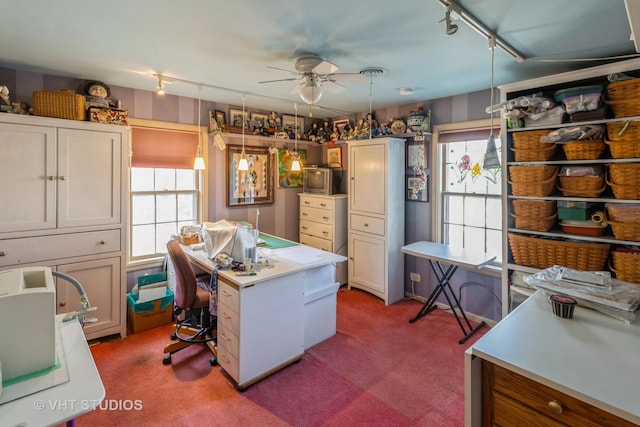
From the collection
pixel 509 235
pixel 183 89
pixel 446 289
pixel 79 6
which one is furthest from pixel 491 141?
pixel 183 89

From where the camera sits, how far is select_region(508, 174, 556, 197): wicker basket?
2258 mm

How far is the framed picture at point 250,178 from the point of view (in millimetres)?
4090

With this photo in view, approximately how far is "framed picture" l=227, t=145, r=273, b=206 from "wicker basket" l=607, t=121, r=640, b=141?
11.5 feet

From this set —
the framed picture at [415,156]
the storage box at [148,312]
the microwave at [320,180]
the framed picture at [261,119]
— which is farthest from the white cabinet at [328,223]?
the storage box at [148,312]

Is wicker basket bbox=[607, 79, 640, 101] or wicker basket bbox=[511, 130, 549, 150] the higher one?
wicker basket bbox=[607, 79, 640, 101]

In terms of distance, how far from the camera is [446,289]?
145 inches

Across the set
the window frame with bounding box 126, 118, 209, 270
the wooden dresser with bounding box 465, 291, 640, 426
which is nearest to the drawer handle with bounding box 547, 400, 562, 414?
the wooden dresser with bounding box 465, 291, 640, 426

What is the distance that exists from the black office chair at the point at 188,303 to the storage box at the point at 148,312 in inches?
16.3

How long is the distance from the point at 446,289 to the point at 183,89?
3623 mm

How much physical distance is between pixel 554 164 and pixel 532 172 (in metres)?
0.15

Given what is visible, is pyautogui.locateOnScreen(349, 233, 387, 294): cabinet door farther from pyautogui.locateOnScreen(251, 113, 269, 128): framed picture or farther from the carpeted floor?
pyautogui.locateOnScreen(251, 113, 269, 128): framed picture

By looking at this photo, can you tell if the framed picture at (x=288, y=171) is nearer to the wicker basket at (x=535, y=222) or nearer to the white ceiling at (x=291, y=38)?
the white ceiling at (x=291, y=38)

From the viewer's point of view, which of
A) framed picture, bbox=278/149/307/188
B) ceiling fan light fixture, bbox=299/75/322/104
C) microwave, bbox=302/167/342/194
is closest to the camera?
ceiling fan light fixture, bbox=299/75/322/104

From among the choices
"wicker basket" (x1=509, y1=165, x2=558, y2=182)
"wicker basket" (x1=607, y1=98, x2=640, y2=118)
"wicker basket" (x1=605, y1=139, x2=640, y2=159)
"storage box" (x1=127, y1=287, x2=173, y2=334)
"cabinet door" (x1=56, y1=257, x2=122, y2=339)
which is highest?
"wicker basket" (x1=607, y1=98, x2=640, y2=118)
